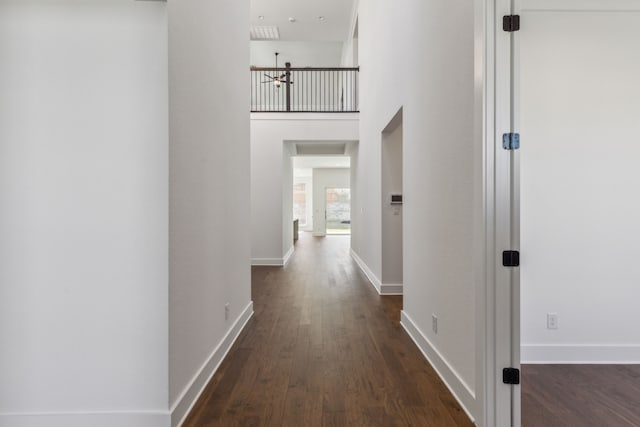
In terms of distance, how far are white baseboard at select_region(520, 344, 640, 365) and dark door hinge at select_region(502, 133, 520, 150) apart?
5.25 feet

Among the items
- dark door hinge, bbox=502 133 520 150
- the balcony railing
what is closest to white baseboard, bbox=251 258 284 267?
the balcony railing

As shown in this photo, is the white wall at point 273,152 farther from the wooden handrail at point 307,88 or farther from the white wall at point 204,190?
the white wall at point 204,190

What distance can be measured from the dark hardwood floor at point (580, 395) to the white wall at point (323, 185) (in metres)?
11.5

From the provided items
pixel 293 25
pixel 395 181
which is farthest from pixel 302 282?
pixel 293 25

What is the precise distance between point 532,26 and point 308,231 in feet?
44.6

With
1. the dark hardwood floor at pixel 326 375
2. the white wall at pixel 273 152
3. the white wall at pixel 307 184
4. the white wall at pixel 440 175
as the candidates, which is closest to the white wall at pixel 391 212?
the dark hardwood floor at pixel 326 375

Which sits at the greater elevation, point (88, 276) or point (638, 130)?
point (638, 130)

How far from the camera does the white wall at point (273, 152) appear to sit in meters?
6.49

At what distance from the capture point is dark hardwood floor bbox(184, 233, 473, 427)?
1.75m

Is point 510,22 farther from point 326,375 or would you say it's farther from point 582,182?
point 326,375

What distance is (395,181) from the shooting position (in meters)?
4.32

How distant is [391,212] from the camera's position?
432 cm

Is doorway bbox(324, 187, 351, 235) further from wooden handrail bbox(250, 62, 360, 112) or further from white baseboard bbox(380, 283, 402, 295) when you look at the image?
white baseboard bbox(380, 283, 402, 295)

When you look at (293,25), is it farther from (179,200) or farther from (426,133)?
(179,200)
